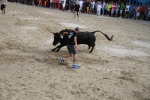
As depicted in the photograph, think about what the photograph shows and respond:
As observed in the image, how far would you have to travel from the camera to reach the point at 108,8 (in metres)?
25.0

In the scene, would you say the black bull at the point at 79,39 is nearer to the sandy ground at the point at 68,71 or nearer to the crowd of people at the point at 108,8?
the sandy ground at the point at 68,71

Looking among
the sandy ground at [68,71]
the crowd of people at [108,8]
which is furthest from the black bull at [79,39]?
the crowd of people at [108,8]

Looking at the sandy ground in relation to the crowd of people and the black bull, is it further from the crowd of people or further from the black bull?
the crowd of people

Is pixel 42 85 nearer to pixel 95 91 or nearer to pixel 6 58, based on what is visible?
pixel 95 91

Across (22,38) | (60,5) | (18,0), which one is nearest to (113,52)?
(22,38)

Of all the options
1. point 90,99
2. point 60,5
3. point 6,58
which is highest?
point 60,5

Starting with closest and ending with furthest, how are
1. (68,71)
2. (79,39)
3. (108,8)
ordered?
(68,71) < (79,39) < (108,8)

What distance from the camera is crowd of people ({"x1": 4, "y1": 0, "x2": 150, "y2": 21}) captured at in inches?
955

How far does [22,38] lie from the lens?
1243 cm

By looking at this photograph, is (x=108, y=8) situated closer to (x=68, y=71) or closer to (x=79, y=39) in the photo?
(x=79, y=39)

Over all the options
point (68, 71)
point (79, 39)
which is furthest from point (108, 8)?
point (68, 71)

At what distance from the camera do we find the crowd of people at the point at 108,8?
79.6 feet

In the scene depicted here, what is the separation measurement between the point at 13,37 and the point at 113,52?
4.99 m

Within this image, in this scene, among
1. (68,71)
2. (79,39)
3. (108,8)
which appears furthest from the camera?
(108,8)
